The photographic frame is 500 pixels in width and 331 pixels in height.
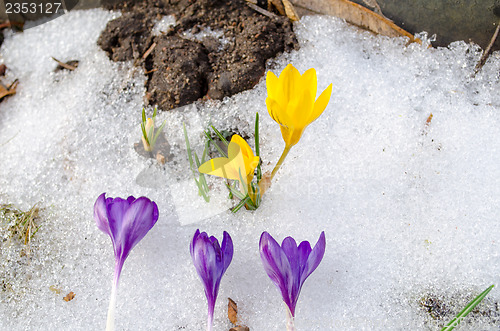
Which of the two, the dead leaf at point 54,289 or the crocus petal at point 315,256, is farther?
the dead leaf at point 54,289

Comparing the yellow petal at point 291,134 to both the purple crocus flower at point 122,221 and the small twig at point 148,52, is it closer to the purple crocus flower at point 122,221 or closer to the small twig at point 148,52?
the purple crocus flower at point 122,221

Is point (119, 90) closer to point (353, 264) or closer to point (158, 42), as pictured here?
point (158, 42)

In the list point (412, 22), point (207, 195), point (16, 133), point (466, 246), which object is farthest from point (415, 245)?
point (16, 133)

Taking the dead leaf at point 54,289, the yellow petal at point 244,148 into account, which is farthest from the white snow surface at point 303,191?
the yellow petal at point 244,148

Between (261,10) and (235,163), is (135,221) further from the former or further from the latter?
(261,10)

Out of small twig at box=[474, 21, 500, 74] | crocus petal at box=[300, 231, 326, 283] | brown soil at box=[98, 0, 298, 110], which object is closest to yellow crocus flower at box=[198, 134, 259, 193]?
crocus petal at box=[300, 231, 326, 283]

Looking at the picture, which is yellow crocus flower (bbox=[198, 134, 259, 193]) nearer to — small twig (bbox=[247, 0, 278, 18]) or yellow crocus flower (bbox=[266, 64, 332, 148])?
yellow crocus flower (bbox=[266, 64, 332, 148])
